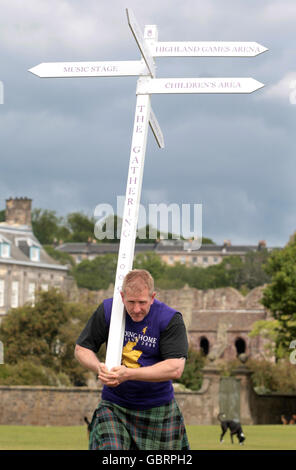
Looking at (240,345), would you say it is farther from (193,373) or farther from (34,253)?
(193,373)

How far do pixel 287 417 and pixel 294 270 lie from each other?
8.87 m

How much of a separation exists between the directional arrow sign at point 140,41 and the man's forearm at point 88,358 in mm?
2373

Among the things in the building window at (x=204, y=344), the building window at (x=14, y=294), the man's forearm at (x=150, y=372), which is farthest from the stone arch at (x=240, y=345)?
the man's forearm at (x=150, y=372)

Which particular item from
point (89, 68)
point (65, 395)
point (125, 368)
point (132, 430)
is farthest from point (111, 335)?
point (65, 395)

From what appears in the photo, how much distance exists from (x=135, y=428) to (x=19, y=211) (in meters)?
126

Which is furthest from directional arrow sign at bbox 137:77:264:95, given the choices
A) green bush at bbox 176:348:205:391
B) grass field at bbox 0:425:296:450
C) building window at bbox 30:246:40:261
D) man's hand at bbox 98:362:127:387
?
building window at bbox 30:246:40:261

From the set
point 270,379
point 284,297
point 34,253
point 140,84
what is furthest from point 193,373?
point 140,84

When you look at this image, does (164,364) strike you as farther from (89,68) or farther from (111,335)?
(89,68)

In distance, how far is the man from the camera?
326 inches

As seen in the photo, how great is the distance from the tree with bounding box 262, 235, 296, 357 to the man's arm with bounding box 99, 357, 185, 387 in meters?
55.5

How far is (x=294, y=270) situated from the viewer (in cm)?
6359

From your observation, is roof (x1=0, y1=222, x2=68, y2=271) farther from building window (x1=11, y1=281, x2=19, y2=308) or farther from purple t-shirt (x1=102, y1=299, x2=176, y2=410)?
purple t-shirt (x1=102, y1=299, x2=176, y2=410)

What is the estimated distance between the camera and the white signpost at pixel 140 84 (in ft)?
27.4

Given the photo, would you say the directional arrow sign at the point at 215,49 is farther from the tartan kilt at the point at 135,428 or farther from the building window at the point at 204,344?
the building window at the point at 204,344
